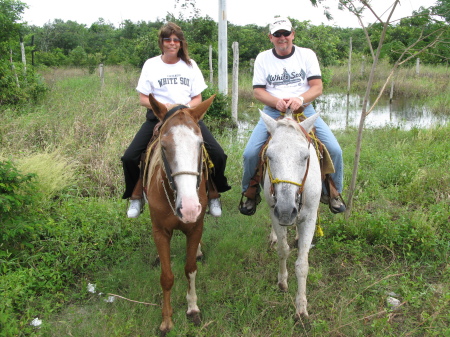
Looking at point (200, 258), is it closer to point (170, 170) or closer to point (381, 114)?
point (170, 170)

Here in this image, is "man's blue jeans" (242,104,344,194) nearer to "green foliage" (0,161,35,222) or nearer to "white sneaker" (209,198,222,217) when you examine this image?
"white sneaker" (209,198,222,217)

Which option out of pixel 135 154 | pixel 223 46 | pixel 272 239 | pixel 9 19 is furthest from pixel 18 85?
pixel 272 239

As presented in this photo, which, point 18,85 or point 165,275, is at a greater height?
point 18,85

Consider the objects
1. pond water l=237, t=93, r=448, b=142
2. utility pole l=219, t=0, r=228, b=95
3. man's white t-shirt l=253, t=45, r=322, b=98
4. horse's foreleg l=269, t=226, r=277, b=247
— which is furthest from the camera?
pond water l=237, t=93, r=448, b=142

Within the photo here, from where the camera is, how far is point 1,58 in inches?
368

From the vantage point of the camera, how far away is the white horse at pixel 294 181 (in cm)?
273

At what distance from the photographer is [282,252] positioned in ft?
11.9

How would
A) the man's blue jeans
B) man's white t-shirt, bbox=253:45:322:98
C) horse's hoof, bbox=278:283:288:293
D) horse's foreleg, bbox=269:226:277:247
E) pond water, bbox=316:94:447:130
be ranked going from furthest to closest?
pond water, bbox=316:94:447:130 → horse's foreleg, bbox=269:226:277:247 → man's white t-shirt, bbox=253:45:322:98 → the man's blue jeans → horse's hoof, bbox=278:283:288:293

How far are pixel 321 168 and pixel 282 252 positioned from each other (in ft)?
3.40

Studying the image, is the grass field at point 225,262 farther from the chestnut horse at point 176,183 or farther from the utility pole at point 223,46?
the utility pole at point 223,46

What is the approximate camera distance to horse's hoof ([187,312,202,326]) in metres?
3.30

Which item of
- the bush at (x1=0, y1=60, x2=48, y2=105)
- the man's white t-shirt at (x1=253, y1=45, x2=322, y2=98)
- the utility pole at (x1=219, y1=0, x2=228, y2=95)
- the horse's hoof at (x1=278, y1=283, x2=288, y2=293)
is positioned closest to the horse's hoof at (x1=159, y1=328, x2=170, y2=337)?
the horse's hoof at (x1=278, y1=283, x2=288, y2=293)

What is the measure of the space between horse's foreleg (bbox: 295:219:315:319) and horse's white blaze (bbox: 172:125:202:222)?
1.36m

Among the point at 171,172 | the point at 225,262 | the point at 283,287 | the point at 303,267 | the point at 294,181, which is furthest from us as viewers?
the point at 225,262
